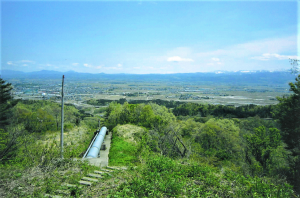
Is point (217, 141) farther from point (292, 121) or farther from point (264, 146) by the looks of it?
point (292, 121)

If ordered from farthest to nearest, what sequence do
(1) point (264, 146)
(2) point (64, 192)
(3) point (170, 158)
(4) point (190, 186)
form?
(1) point (264, 146) → (3) point (170, 158) → (4) point (190, 186) → (2) point (64, 192)

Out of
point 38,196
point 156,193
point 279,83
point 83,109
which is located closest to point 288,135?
point 156,193

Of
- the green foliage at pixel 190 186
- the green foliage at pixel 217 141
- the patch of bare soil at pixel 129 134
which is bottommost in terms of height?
the green foliage at pixel 217 141

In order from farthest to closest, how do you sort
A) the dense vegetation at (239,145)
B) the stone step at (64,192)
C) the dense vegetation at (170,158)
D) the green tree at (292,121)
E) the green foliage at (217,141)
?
the green foliage at (217,141) → the green tree at (292,121) → the dense vegetation at (239,145) → the dense vegetation at (170,158) → the stone step at (64,192)

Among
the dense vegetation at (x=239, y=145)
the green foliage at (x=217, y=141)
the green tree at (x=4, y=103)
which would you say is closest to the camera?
the dense vegetation at (x=239, y=145)

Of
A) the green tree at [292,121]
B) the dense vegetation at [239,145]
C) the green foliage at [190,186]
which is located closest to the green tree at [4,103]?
the dense vegetation at [239,145]

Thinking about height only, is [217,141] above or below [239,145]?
above

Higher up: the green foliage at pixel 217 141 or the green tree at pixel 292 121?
the green tree at pixel 292 121

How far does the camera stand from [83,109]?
51.1m

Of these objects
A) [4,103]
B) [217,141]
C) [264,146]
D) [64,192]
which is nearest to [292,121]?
[264,146]

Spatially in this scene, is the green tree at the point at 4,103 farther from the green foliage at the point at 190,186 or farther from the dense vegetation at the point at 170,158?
the green foliage at the point at 190,186

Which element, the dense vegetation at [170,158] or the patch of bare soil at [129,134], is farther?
the patch of bare soil at [129,134]

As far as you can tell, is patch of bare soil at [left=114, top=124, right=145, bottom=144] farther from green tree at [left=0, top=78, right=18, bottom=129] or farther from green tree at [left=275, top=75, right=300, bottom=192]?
green tree at [left=0, top=78, right=18, bottom=129]

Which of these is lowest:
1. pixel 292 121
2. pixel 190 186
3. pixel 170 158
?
pixel 170 158
